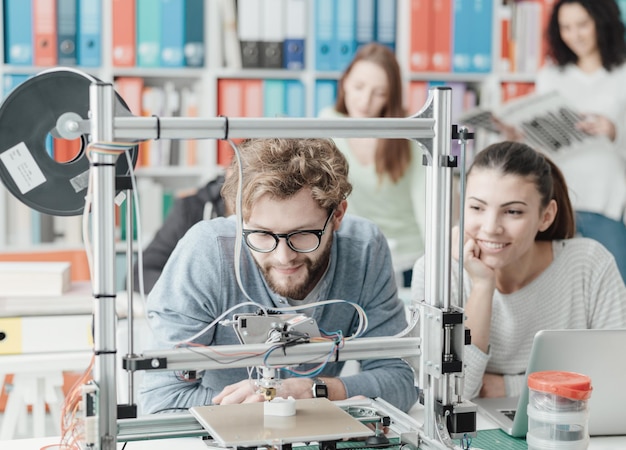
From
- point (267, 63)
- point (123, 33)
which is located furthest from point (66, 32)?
point (267, 63)

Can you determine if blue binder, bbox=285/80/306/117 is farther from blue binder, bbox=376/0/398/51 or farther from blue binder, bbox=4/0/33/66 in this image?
blue binder, bbox=4/0/33/66

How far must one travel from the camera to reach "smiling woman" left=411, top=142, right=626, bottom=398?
2.03 metres

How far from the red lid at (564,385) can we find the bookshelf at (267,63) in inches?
106

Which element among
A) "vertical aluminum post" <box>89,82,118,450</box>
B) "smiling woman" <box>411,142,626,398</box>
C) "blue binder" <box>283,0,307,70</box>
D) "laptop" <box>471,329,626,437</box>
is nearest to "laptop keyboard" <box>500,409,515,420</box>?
"laptop" <box>471,329,626,437</box>

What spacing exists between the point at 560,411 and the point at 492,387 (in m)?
0.50

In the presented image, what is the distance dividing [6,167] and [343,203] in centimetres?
65

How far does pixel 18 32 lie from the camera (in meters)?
3.74

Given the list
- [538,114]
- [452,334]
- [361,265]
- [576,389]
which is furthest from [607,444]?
[538,114]

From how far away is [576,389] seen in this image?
141 cm

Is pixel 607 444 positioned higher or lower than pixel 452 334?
lower

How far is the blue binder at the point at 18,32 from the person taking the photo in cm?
371

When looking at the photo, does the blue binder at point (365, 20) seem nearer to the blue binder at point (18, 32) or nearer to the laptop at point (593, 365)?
the blue binder at point (18, 32)

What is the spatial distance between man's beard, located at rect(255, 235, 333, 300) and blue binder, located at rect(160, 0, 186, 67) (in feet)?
7.44

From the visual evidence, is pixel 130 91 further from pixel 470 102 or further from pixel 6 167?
pixel 6 167
